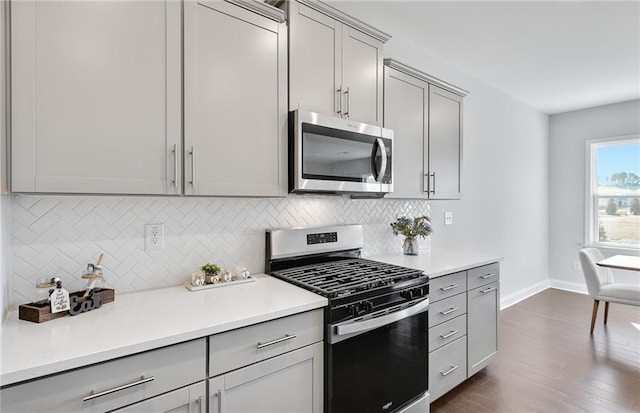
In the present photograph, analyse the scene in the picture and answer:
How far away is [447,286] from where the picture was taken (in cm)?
218

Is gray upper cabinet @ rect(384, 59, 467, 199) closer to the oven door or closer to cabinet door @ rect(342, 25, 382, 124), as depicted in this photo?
cabinet door @ rect(342, 25, 382, 124)

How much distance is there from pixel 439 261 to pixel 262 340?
1.57m

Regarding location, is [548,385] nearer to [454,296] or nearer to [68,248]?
[454,296]

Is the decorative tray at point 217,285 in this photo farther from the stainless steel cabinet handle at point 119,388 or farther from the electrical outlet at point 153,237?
the stainless steel cabinet handle at point 119,388

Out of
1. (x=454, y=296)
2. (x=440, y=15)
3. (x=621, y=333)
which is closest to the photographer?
(x=454, y=296)

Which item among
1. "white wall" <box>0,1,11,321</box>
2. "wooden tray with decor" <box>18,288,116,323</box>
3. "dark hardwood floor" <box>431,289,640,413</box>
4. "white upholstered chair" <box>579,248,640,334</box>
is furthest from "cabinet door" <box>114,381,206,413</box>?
"white upholstered chair" <box>579,248,640,334</box>

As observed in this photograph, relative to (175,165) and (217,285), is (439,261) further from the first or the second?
(175,165)

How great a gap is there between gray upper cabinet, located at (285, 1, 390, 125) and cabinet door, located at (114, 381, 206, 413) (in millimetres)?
1346

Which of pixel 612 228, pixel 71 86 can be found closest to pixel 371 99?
pixel 71 86

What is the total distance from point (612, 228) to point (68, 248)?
629 centimetres

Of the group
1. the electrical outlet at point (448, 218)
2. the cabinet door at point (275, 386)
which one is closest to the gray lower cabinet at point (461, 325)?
the electrical outlet at point (448, 218)

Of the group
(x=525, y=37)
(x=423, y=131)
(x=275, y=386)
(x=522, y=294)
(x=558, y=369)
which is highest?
(x=525, y=37)

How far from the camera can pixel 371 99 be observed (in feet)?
6.97

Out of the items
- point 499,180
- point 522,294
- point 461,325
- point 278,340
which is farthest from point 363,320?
point 522,294
